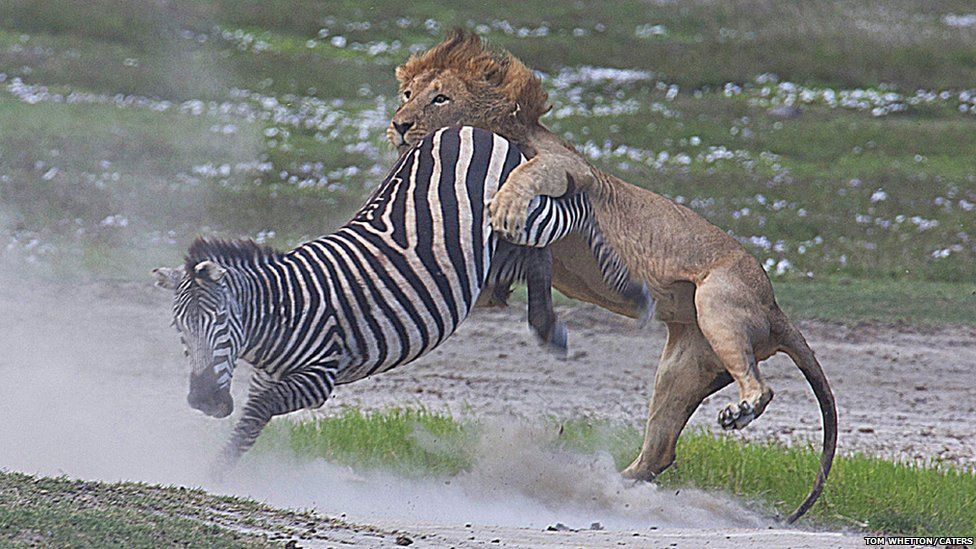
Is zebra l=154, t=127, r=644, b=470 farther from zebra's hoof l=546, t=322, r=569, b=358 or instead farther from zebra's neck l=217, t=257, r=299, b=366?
zebra's hoof l=546, t=322, r=569, b=358

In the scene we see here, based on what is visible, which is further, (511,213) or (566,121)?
(566,121)

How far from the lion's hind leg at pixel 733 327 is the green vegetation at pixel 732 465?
1112mm

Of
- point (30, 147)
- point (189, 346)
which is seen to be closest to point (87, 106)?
point (30, 147)

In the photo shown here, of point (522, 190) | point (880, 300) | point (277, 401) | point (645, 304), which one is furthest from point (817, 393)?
point (880, 300)

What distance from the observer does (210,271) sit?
5.96 meters

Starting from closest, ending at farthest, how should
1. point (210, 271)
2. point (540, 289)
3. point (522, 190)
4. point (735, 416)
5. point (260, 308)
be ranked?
point (210, 271) → point (260, 308) → point (735, 416) → point (522, 190) → point (540, 289)

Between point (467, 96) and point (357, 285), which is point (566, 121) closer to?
point (467, 96)

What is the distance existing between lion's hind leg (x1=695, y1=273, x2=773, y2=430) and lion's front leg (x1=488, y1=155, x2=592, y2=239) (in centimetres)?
82

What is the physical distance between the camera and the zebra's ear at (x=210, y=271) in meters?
5.95

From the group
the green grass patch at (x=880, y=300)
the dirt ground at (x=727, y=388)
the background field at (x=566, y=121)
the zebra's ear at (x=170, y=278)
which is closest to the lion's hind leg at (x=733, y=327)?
the zebra's ear at (x=170, y=278)

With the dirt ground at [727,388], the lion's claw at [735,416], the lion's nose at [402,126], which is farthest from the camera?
the dirt ground at [727,388]

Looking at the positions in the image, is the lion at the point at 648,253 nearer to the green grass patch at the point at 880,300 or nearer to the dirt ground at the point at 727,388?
the dirt ground at the point at 727,388

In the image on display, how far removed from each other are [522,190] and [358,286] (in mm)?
849

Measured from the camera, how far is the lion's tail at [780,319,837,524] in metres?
7.24
